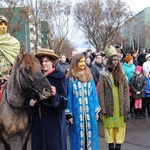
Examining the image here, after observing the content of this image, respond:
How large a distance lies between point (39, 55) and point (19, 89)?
0.59 meters

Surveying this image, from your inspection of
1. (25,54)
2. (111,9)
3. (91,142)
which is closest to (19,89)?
(25,54)

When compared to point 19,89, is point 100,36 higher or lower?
higher

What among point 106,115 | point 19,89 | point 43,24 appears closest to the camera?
point 19,89

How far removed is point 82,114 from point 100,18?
4162cm

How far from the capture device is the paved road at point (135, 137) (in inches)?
252

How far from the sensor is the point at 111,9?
147 ft

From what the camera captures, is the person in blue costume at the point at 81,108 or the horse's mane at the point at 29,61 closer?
the horse's mane at the point at 29,61

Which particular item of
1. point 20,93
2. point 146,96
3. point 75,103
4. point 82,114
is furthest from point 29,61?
point 146,96

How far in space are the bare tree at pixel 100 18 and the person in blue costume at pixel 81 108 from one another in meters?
40.8

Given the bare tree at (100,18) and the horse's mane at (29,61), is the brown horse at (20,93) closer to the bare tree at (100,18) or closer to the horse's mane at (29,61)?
the horse's mane at (29,61)

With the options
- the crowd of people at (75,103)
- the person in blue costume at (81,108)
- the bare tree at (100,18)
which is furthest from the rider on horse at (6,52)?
the bare tree at (100,18)

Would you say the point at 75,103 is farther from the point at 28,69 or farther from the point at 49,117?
the point at 28,69

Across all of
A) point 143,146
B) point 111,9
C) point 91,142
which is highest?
point 111,9

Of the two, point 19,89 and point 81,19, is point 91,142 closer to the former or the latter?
point 19,89
